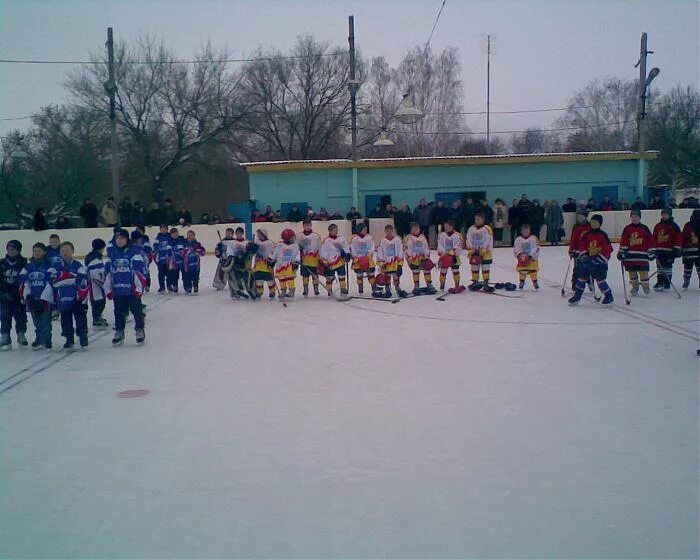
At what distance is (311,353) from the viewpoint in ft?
30.3

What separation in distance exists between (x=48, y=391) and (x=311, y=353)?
3.33m

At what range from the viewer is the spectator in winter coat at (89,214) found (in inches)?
966

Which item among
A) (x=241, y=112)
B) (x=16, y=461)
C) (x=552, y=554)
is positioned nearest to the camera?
(x=552, y=554)

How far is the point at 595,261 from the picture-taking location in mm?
12336

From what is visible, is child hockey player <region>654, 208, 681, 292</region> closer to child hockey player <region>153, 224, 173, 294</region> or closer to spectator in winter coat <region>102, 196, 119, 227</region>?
child hockey player <region>153, 224, 173, 294</region>

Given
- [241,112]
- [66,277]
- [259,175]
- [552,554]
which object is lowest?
[552,554]

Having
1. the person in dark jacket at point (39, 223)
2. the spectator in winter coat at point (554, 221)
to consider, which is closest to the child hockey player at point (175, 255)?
the person in dark jacket at point (39, 223)

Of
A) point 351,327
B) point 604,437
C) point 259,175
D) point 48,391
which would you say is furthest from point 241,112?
point 604,437

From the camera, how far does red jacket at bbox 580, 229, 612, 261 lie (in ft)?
40.6

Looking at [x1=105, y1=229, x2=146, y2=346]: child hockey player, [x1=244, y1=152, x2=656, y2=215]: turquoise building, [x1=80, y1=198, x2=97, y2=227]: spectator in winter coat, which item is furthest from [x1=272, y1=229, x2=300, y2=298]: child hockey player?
[x1=244, y1=152, x2=656, y2=215]: turquoise building

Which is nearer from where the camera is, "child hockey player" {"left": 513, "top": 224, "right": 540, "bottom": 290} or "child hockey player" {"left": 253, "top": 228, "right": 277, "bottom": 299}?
"child hockey player" {"left": 253, "top": 228, "right": 277, "bottom": 299}

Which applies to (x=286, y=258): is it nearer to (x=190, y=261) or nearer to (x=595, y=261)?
(x=190, y=261)

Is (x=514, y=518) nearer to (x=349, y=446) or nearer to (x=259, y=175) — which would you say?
(x=349, y=446)

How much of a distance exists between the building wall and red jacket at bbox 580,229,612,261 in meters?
16.6
